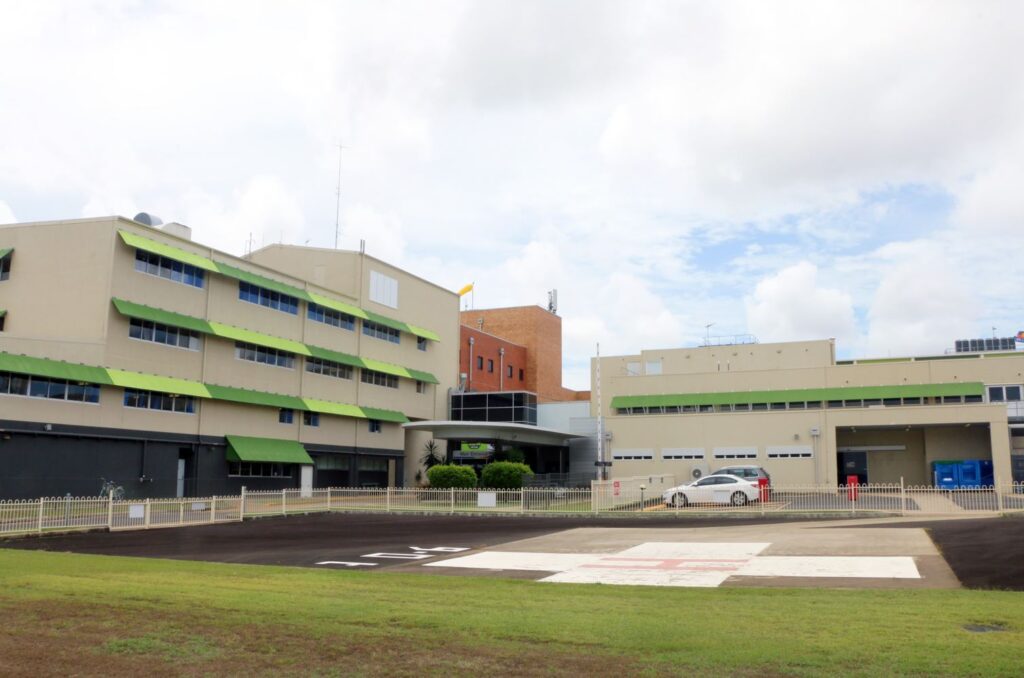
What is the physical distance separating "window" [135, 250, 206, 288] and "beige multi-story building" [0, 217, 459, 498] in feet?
0.35

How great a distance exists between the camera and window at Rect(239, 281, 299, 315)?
49938 millimetres

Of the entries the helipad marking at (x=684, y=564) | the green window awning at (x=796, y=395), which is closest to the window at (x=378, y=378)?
the green window awning at (x=796, y=395)

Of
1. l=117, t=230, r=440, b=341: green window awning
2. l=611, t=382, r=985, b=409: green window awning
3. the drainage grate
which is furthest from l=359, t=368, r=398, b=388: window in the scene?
the drainage grate

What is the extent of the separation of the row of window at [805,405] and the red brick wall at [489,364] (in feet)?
55.5

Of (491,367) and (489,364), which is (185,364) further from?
(491,367)

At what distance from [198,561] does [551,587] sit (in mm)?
9170

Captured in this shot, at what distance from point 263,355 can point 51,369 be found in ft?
47.6

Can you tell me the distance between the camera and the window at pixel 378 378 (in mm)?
59191

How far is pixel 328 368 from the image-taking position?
56.2 metres

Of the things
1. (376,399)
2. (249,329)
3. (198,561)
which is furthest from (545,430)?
(198,561)

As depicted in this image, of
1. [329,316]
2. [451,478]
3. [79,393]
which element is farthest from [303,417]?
[79,393]

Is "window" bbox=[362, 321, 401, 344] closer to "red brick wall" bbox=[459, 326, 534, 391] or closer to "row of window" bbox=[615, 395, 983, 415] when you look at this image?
"red brick wall" bbox=[459, 326, 534, 391]

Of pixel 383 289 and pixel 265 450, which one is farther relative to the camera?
pixel 383 289

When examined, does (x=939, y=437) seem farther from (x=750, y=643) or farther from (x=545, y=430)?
(x=750, y=643)
